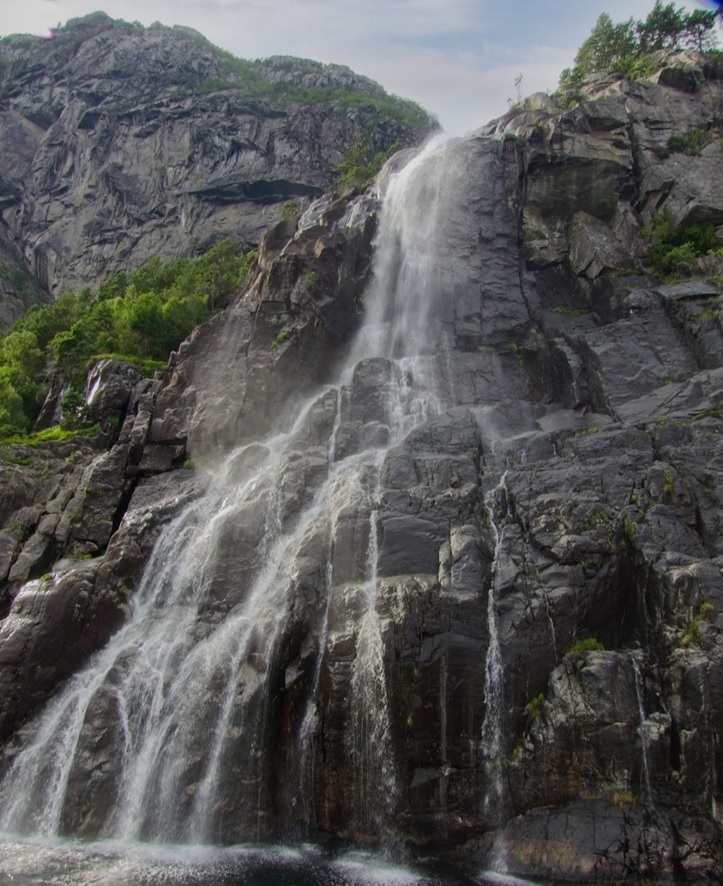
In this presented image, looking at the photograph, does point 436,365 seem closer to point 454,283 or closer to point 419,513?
point 454,283

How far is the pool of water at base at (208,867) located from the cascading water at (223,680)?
0.76 meters

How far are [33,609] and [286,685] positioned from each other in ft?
33.0

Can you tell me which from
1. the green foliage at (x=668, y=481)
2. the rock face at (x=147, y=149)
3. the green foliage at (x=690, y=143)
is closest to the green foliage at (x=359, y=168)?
the rock face at (x=147, y=149)

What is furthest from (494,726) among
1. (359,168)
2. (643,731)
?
(359,168)

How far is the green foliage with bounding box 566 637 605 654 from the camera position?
18812 millimetres

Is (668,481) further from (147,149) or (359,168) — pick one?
(147,149)

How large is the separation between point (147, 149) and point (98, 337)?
46405 millimetres

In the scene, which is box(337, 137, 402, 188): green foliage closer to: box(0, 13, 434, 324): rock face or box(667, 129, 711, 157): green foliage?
box(0, 13, 434, 324): rock face

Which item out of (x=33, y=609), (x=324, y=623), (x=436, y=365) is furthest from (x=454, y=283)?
(x=33, y=609)

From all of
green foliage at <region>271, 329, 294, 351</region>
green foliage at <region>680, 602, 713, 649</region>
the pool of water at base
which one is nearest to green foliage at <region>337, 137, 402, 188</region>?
green foliage at <region>271, 329, 294, 351</region>

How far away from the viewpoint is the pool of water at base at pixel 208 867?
15578 mm

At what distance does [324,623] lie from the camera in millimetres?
20969

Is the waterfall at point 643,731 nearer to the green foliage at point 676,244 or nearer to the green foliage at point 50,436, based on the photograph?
the green foliage at point 676,244

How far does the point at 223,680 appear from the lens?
20.6 metres
